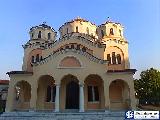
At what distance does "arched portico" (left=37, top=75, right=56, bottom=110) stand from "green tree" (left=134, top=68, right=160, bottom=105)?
694 inches

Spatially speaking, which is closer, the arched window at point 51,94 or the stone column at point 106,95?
the stone column at point 106,95

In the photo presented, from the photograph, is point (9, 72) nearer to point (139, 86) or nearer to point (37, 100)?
point (37, 100)

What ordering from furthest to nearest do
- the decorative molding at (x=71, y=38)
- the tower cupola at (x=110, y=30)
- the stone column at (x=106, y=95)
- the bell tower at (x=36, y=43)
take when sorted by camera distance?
the tower cupola at (x=110, y=30)
the bell tower at (x=36, y=43)
the decorative molding at (x=71, y=38)
the stone column at (x=106, y=95)

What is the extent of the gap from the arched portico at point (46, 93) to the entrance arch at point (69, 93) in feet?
3.63

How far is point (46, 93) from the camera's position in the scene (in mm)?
26875

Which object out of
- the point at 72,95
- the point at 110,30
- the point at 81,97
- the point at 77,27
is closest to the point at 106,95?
the point at 81,97

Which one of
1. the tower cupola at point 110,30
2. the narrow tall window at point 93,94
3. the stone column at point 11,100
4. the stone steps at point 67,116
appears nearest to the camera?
the stone steps at point 67,116

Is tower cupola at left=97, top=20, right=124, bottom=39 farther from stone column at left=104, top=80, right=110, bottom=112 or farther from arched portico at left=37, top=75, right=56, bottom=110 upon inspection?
arched portico at left=37, top=75, right=56, bottom=110

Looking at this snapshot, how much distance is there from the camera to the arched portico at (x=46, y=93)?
86.0 ft

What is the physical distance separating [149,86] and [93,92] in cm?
1583

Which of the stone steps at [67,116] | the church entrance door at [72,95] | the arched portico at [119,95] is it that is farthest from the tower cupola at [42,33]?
the stone steps at [67,116]

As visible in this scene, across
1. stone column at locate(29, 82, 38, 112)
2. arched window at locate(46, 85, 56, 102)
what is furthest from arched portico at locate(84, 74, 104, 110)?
stone column at locate(29, 82, 38, 112)

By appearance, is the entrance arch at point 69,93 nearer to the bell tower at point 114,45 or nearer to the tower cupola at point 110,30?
the bell tower at point 114,45

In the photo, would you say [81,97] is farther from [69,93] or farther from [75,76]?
[69,93]
